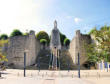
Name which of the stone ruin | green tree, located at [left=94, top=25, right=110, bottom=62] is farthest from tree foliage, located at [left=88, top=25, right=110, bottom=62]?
the stone ruin

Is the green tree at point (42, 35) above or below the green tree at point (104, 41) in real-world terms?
above

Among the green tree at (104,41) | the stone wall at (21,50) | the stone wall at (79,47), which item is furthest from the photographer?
the stone wall at (79,47)

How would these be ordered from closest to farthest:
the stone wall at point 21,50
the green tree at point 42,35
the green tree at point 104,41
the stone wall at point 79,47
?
the green tree at point 104,41, the stone wall at point 21,50, the stone wall at point 79,47, the green tree at point 42,35

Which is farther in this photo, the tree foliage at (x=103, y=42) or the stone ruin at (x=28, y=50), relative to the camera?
the stone ruin at (x=28, y=50)

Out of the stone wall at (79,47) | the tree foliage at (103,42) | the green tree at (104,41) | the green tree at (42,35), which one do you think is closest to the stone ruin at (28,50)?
the stone wall at (79,47)

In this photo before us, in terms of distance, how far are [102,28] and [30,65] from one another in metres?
34.7

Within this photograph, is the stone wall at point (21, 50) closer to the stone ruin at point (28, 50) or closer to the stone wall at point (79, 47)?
the stone ruin at point (28, 50)

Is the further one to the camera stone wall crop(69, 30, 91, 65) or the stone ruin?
stone wall crop(69, 30, 91, 65)

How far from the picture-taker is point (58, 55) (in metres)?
48.0

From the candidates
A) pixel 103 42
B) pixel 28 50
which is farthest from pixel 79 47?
pixel 103 42

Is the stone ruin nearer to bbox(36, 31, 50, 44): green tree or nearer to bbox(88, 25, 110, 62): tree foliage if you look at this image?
bbox(88, 25, 110, 62): tree foliage

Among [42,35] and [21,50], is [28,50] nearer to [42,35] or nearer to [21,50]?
[21,50]

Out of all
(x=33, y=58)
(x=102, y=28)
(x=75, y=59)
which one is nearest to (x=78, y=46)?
(x=75, y=59)

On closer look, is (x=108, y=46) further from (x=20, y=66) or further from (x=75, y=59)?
(x=20, y=66)
